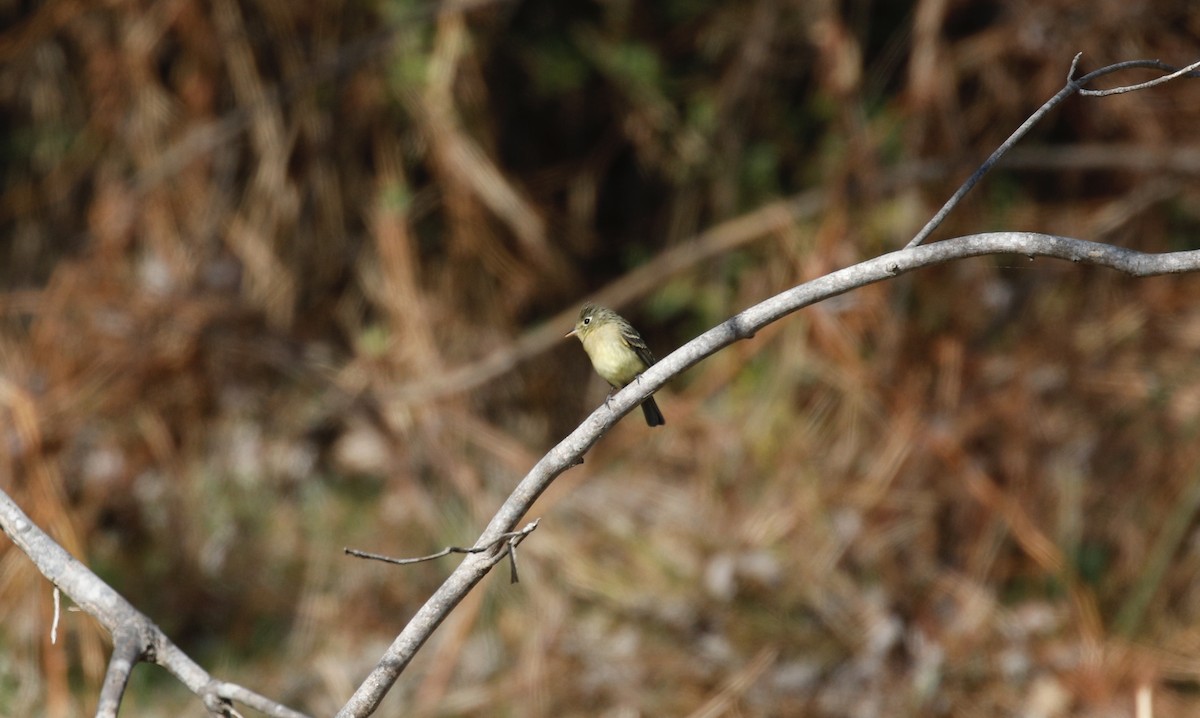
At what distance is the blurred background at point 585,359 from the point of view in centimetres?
627

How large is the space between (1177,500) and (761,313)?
4912 millimetres

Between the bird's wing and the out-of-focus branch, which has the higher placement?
the bird's wing

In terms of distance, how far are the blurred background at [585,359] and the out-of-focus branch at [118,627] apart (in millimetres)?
3405

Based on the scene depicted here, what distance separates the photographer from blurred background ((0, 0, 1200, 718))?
20.6 ft

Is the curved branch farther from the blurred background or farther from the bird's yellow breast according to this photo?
the blurred background

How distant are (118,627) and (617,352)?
6.42 feet

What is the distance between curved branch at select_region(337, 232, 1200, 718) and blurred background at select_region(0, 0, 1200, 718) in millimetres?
3585

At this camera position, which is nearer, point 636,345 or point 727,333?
point 727,333

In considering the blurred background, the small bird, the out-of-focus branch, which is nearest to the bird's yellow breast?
the small bird

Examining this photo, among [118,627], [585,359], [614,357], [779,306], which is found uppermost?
[585,359]

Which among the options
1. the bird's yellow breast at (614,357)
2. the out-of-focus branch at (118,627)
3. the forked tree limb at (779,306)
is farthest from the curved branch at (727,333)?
the bird's yellow breast at (614,357)

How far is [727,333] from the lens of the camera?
2.49 metres

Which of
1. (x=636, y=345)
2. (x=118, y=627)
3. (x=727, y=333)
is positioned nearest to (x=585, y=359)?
(x=636, y=345)

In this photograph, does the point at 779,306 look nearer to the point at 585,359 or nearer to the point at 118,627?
the point at 118,627
